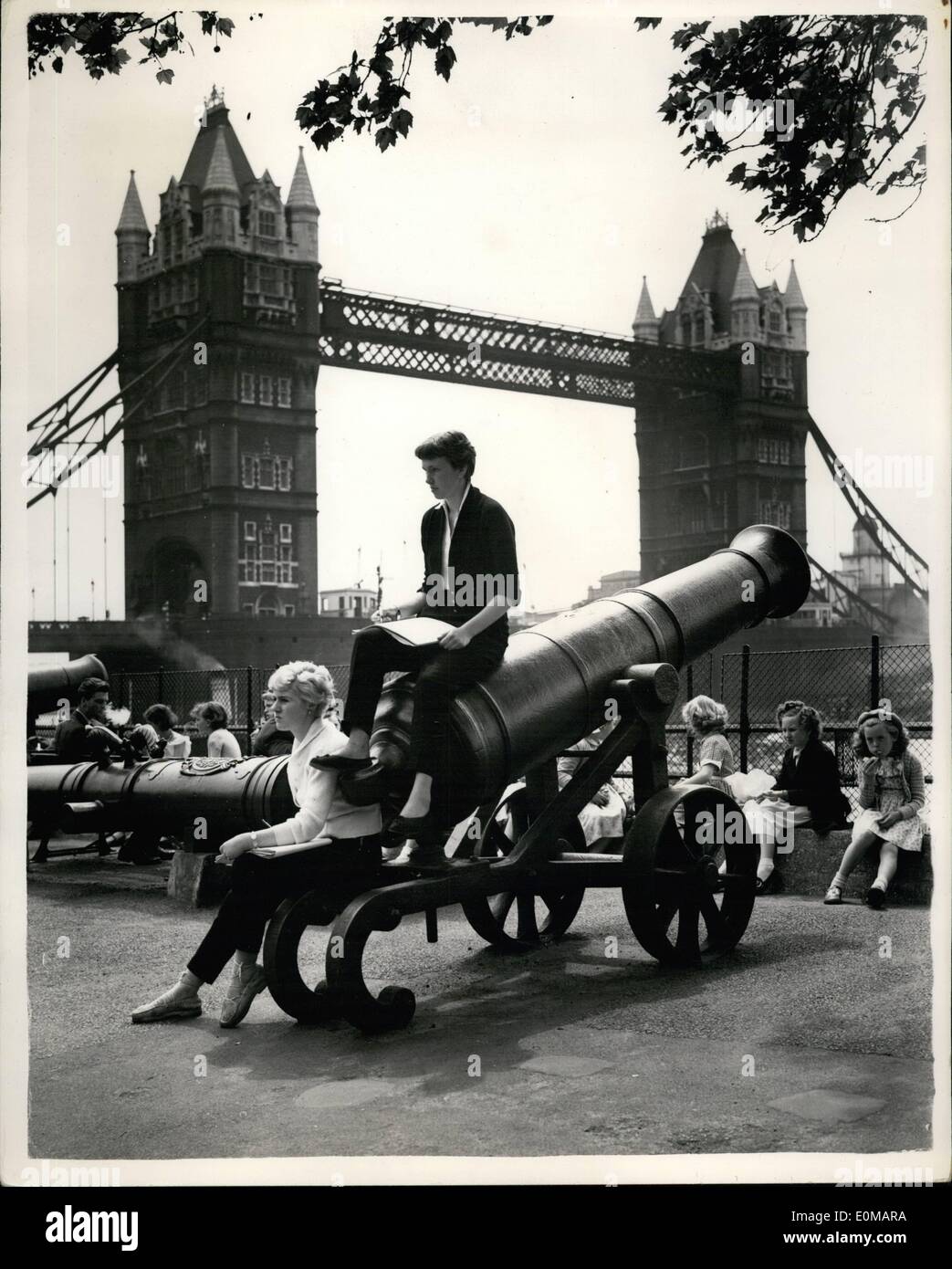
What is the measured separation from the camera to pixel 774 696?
21312 millimetres

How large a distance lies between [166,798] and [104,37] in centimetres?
560

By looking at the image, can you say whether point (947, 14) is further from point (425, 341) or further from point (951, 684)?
point (425, 341)

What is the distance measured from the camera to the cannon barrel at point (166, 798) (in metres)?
8.97

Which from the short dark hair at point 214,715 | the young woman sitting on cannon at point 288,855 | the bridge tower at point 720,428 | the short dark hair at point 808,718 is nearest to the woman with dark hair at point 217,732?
the short dark hair at point 214,715

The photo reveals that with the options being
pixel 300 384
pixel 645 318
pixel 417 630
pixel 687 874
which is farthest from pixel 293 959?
pixel 645 318

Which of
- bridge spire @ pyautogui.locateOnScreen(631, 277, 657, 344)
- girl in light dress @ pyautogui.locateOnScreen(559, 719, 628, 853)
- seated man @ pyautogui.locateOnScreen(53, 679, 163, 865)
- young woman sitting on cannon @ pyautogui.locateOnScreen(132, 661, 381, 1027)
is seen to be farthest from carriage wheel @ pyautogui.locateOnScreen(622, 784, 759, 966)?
bridge spire @ pyautogui.locateOnScreen(631, 277, 657, 344)

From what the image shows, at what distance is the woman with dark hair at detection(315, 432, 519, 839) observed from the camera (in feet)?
18.5

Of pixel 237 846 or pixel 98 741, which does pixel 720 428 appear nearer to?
pixel 98 741

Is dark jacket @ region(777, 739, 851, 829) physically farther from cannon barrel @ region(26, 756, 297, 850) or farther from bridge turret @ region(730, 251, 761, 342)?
bridge turret @ region(730, 251, 761, 342)

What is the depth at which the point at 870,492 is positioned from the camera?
5.56 m

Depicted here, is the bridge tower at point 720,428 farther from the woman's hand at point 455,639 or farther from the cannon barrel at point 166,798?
the woman's hand at point 455,639

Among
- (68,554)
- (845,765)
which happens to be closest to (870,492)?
(68,554)

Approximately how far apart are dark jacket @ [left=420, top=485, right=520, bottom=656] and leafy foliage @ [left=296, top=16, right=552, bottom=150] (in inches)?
64.9
